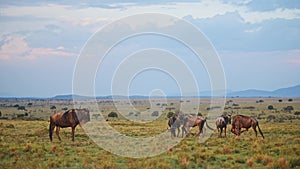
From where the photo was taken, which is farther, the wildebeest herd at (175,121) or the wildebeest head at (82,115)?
the wildebeest head at (82,115)

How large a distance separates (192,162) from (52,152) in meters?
7.22

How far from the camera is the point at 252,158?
1916 centimetres

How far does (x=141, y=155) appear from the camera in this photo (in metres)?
21.2

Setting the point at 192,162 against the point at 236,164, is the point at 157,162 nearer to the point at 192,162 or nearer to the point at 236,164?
the point at 192,162

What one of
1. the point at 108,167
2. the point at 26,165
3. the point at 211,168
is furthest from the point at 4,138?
the point at 211,168

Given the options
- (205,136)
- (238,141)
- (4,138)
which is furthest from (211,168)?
(4,138)

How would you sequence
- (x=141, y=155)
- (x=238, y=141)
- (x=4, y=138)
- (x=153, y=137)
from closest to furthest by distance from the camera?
(x=141, y=155)
(x=238, y=141)
(x=4, y=138)
(x=153, y=137)

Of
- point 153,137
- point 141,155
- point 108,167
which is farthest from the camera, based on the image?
point 153,137

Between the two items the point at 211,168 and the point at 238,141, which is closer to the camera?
the point at 211,168

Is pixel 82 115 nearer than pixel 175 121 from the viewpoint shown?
Yes

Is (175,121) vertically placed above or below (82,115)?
below

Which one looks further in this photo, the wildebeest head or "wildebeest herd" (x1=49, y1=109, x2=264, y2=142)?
the wildebeest head

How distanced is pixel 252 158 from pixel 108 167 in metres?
6.15

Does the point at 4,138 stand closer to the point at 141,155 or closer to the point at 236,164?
the point at 141,155
